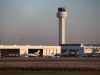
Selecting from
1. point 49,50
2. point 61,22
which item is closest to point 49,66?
point 49,50

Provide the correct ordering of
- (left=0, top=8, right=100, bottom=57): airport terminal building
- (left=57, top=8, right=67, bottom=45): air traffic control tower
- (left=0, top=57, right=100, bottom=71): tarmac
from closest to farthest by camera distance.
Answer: (left=0, top=57, right=100, bottom=71): tarmac → (left=0, top=8, right=100, bottom=57): airport terminal building → (left=57, top=8, right=67, bottom=45): air traffic control tower

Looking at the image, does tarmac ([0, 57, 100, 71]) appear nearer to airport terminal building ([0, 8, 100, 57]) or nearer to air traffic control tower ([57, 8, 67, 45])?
airport terminal building ([0, 8, 100, 57])

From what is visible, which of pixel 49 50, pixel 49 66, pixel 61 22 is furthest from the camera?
pixel 61 22

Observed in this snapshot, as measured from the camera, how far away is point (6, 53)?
142375 millimetres

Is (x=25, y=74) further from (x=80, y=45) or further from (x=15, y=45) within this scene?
(x=80, y=45)

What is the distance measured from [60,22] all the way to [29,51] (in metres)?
38.3

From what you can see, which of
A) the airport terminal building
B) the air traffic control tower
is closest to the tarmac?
the airport terminal building

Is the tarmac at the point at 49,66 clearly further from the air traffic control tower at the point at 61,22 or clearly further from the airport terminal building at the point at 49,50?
the air traffic control tower at the point at 61,22

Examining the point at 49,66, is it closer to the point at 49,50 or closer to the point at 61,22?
the point at 49,50

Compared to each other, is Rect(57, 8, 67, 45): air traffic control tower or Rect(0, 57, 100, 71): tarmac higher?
Rect(57, 8, 67, 45): air traffic control tower

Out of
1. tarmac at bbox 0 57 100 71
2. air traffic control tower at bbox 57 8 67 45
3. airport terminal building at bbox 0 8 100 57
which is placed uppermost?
air traffic control tower at bbox 57 8 67 45

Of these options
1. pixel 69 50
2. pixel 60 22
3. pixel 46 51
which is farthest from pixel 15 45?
pixel 60 22

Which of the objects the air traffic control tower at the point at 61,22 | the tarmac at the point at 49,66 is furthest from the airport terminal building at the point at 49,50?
the tarmac at the point at 49,66

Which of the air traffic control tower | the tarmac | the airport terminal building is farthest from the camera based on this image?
the air traffic control tower
